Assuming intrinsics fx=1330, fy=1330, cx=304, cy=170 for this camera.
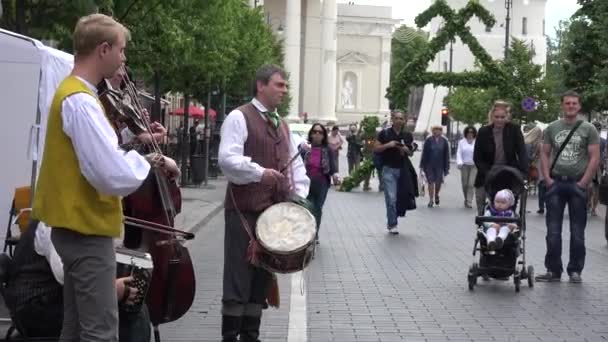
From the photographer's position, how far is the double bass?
746 cm

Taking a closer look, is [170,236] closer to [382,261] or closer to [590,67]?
[382,261]

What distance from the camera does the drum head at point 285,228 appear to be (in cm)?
848

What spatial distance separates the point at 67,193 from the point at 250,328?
11.3 feet

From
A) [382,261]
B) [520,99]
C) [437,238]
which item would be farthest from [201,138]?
[382,261]

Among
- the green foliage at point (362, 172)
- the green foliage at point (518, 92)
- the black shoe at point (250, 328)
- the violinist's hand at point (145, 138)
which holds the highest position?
the green foliage at point (518, 92)

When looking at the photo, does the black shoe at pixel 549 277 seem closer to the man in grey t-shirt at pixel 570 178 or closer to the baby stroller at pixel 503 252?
the man in grey t-shirt at pixel 570 178

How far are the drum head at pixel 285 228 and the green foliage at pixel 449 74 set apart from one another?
3000 centimetres

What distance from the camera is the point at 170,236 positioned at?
7781 millimetres

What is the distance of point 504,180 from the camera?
14.0 meters

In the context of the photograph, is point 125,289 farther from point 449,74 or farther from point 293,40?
point 293,40

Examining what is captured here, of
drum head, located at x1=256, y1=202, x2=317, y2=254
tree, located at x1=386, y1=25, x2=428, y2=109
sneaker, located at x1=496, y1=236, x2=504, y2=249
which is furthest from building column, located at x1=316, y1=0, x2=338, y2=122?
Answer: drum head, located at x1=256, y1=202, x2=317, y2=254

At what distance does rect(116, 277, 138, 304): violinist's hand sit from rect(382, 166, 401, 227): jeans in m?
14.1

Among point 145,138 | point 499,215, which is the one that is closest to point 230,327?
point 145,138

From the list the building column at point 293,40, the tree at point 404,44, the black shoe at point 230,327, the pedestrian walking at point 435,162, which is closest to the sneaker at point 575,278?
the black shoe at point 230,327
